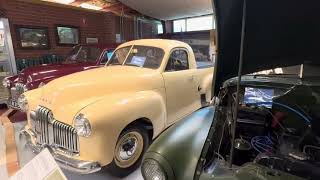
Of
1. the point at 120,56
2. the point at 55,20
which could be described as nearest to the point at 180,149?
the point at 120,56

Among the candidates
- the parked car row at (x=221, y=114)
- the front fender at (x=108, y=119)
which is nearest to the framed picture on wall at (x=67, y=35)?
the parked car row at (x=221, y=114)

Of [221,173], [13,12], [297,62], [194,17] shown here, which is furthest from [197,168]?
[194,17]

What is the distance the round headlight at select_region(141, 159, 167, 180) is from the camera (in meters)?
1.47

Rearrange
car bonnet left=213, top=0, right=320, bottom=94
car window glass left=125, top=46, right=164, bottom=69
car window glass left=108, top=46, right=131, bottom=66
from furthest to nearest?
car window glass left=108, top=46, right=131, bottom=66 < car window glass left=125, top=46, right=164, bottom=69 < car bonnet left=213, top=0, right=320, bottom=94

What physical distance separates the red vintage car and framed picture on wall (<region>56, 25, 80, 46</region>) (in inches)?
105

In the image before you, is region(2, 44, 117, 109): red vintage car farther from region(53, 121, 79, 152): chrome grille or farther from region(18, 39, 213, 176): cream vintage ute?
region(53, 121, 79, 152): chrome grille

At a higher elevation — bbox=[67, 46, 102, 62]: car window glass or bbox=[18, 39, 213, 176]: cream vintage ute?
bbox=[67, 46, 102, 62]: car window glass

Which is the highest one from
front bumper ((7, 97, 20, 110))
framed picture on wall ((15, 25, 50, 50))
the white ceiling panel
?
the white ceiling panel

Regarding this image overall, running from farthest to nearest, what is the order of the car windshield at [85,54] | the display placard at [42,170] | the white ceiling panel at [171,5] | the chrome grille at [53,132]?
the white ceiling panel at [171,5] < the car windshield at [85,54] < the chrome grille at [53,132] < the display placard at [42,170]

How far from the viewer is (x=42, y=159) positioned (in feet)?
5.13

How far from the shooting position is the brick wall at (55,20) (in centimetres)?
672

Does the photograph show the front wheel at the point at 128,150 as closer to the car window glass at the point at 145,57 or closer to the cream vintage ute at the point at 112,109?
the cream vintage ute at the point at 112,109

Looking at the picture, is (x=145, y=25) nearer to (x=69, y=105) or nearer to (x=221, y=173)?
(x=69, y=105)

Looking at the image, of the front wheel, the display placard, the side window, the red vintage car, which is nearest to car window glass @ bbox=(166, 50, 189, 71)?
the side window
